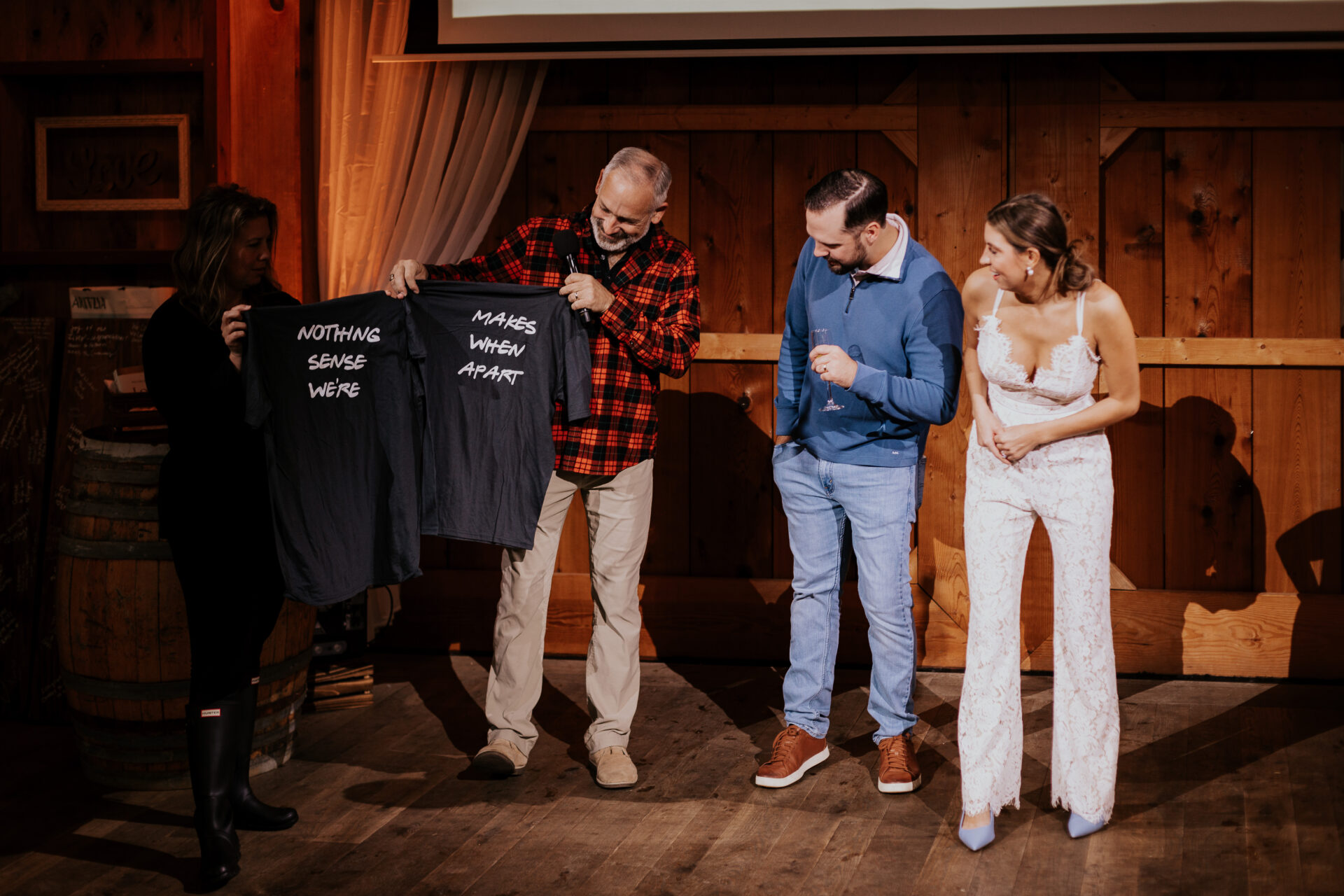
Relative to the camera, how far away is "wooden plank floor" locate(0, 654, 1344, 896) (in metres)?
2.54

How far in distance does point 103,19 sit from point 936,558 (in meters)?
3.35

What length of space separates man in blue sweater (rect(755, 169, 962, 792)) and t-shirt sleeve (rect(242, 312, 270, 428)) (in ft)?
4.13

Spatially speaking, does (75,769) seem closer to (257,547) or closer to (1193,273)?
(257,547)

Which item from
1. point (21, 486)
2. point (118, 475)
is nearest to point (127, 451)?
point (118, 475)

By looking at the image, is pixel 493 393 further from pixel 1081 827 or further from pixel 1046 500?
pixel 1081 827

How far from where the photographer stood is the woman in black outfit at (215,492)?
2559 mm

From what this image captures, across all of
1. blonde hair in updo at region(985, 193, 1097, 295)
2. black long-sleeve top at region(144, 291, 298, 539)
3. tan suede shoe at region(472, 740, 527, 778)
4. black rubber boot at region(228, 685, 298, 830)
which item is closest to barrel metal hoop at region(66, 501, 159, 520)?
black long-sleeve top at region(144, 291, 298, 539)

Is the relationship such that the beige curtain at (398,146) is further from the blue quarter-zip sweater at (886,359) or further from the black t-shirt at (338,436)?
the blue quarter-zip sweater at (886,359)

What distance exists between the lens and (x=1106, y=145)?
12.8 feet

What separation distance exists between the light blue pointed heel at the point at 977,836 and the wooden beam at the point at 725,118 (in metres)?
2.31

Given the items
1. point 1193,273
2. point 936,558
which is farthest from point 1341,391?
point 936,558

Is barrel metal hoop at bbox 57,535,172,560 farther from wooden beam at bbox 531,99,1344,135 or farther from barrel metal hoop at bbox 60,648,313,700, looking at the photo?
wooden beam at bbox 531,99,1344,135

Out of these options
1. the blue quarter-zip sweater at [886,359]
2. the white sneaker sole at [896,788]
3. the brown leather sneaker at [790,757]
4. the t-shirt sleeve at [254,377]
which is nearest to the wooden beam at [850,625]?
the brown leather sneaker at [790,757]

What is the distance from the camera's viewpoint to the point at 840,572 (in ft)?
10.1
